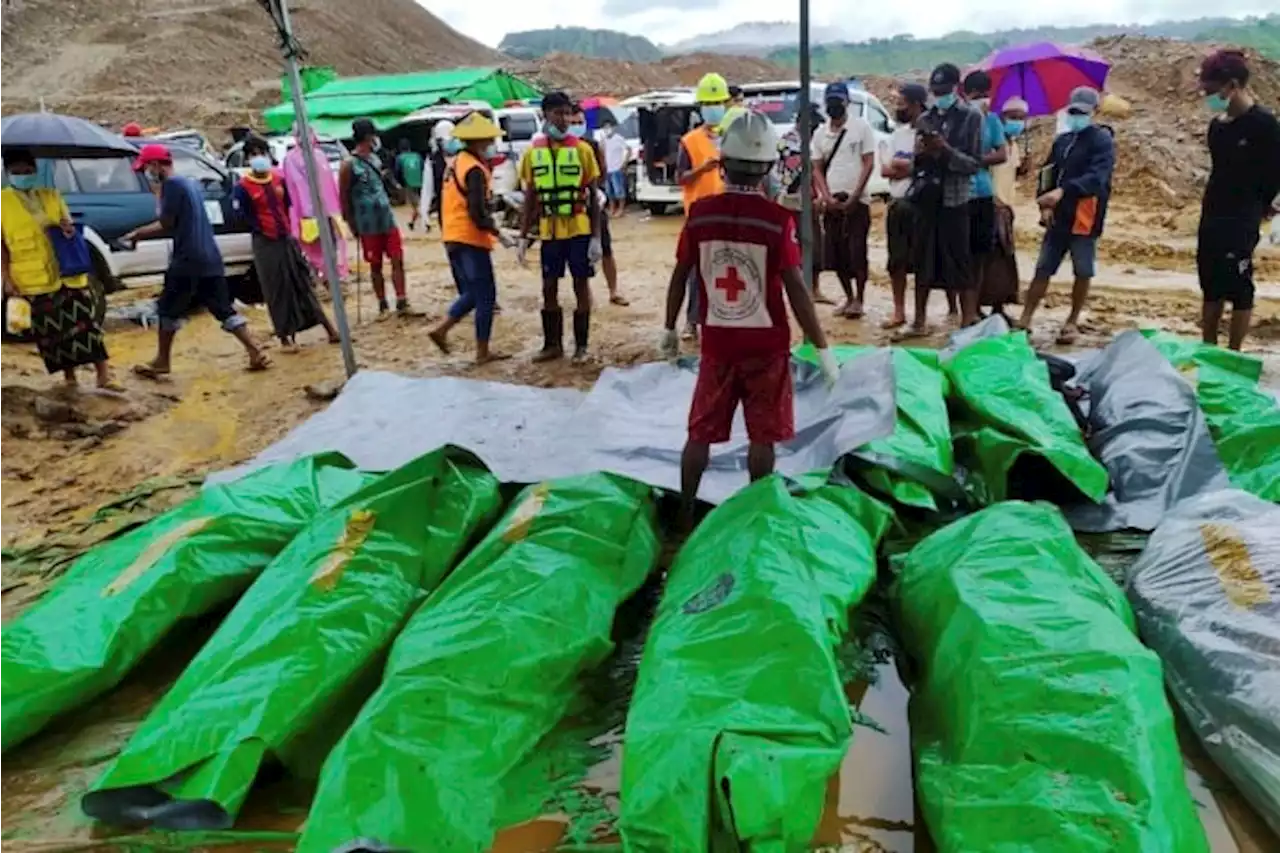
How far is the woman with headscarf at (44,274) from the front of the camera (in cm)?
562

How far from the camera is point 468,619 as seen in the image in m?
2.62

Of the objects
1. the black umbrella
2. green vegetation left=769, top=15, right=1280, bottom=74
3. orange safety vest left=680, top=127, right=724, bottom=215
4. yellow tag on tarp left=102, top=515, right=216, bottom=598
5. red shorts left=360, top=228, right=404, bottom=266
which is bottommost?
yellow tag on tarp left=102, top=515, right=216, bottom=598

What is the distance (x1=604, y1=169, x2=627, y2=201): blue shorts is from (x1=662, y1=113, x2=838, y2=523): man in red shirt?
1091 centimetres

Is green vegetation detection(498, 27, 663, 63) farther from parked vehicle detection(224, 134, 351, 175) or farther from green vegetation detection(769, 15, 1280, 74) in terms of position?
parked vehicle detection(224, 134, 351, 175)

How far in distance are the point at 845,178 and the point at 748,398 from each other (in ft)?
12.1

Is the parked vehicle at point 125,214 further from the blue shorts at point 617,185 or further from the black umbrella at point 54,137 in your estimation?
the blue shorts at point 617,185

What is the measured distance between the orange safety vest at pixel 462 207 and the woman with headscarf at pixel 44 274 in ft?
6.89

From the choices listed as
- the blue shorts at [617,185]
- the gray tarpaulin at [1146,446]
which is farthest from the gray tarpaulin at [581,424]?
the blue shorts at [617,185]

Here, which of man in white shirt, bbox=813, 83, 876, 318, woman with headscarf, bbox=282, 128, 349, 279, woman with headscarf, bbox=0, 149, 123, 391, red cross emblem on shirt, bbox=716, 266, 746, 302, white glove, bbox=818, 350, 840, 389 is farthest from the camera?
woman with headscarf, bbox=282, 128, 349, 279

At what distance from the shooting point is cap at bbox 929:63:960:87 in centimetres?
598

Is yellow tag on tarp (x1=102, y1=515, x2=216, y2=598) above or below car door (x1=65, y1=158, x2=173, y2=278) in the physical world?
below

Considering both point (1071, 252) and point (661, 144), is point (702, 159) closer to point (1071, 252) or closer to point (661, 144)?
point (1071, 252)

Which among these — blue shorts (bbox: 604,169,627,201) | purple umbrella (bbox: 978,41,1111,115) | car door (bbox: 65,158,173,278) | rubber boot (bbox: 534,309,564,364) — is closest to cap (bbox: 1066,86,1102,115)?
rubber boot (bbox: 534,309,564,364)

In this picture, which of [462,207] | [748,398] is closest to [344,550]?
[748,398]
